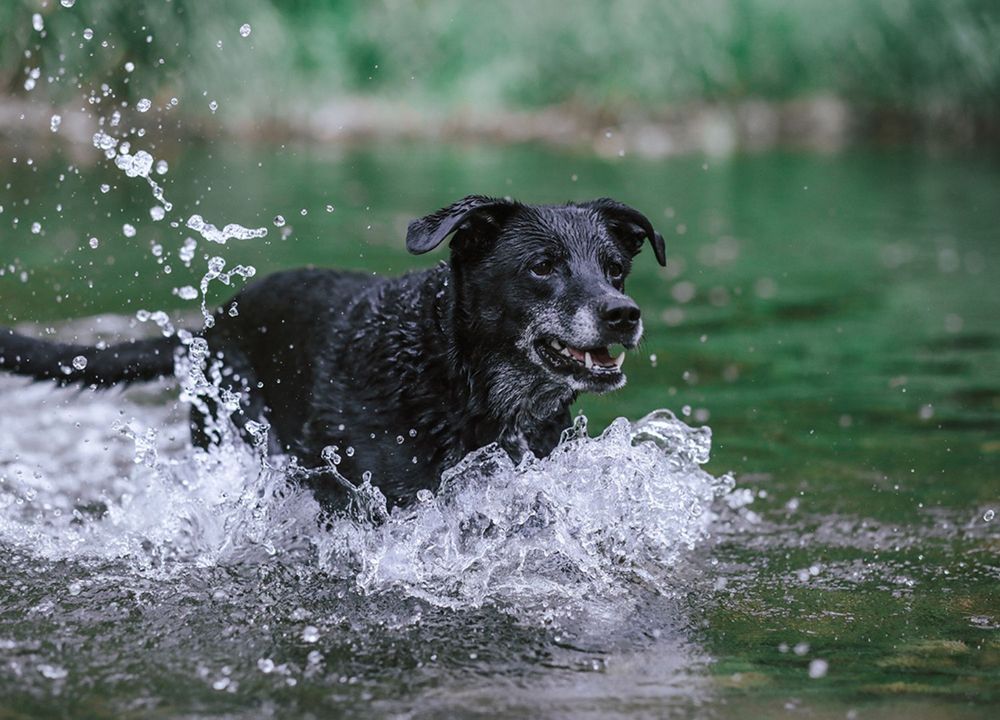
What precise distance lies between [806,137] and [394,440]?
20.4 m

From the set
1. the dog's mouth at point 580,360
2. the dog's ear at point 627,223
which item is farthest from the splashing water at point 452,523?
the dog's ear at point 627,223

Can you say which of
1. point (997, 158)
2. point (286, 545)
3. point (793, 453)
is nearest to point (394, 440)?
point (286, 545)

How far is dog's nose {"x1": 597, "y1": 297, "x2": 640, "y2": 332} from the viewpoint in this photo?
439 centimetres

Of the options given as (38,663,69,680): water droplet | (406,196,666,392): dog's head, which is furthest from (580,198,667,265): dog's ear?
(38,663,69,680): water droplet

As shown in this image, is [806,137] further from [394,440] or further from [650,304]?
[394,440]

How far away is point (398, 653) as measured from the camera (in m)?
3.97

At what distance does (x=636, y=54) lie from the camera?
73.0 ft

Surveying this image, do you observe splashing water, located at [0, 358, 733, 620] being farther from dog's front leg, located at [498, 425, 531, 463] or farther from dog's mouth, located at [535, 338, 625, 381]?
dog's mouth, located at [535, 338, 625, 381]

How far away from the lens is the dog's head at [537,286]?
4.50m

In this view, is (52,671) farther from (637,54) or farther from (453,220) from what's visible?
(637,54)

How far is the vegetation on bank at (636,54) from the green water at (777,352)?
7.00 ft

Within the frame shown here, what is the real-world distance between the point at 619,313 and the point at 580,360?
0.90 feet

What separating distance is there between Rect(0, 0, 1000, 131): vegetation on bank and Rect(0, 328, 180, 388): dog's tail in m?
14.0

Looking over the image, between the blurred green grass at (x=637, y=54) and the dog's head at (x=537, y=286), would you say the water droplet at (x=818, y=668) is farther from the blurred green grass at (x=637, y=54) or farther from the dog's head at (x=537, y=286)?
the blurred green grass at (x=637, y=54)
